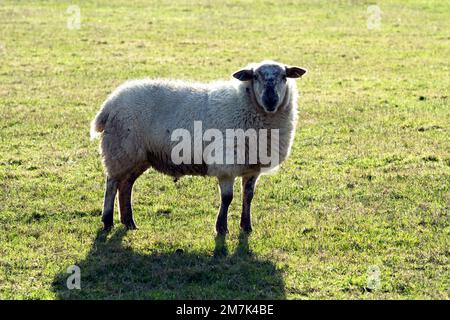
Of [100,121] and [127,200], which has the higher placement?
[100,121]

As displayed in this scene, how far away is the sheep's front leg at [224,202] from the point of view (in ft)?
29.4

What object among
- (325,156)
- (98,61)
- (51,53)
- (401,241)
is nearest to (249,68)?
(401,241)

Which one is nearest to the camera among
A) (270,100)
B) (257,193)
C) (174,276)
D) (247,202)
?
(174,276)

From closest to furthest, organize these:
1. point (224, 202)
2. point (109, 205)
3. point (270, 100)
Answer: point (270, 100)
point (224, 202)
point (109, 205)

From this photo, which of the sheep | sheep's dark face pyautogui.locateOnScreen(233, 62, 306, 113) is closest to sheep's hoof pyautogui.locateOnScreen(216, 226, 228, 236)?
the sheep

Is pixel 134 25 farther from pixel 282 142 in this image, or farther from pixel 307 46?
pixel 282 142

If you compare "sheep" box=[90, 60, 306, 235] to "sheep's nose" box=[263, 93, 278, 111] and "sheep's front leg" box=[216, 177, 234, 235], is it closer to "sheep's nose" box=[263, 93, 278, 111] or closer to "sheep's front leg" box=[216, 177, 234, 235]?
"sheep's front leg" box=[216, 177, 234, 235]

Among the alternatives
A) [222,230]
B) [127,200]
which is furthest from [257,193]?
[127,200]

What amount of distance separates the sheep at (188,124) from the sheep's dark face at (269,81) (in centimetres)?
1

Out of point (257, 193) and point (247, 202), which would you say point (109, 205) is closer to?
point (247, 202)

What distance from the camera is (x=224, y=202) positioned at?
353 inches

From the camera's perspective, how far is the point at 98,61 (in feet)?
68.8

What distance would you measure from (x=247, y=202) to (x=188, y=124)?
121 centimetres

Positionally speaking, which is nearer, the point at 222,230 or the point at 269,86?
the point at 269,86
